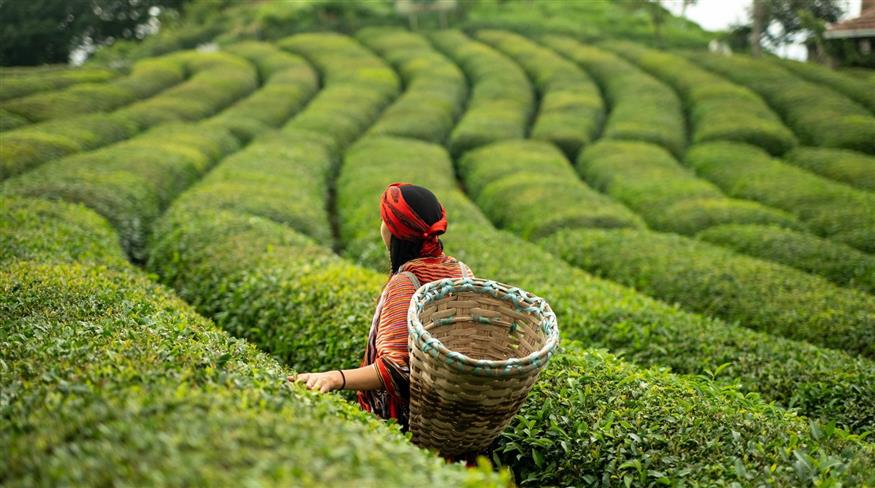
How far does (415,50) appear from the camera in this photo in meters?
32.2

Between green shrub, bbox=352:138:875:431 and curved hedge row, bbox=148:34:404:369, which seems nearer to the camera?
green shrub, bbox=352:138:875:431

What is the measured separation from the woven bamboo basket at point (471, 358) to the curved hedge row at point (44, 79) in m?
18.3

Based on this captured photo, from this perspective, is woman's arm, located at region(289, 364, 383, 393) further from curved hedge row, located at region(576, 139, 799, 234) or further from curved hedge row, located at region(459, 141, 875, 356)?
curved hedge row, located at region(576, 139, 799, 234)

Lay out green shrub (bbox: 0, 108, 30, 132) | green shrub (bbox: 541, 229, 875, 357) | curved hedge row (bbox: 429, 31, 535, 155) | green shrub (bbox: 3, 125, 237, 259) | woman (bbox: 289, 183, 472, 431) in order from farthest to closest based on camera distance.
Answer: curved hedge row (bbox: 429, 31, 535, 155), green shrub (bbox: 0, 108, 30, 132), green shrub (bbox: 3, 125, 237, 259), green shrub (bbox: 541, 229, 875, 357), woman (bbox: 289, 183, 472, 431)

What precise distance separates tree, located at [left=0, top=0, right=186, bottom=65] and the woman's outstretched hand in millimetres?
34978

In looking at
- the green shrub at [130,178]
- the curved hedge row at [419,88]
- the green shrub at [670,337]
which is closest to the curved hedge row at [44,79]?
the green shrub at [130,178]

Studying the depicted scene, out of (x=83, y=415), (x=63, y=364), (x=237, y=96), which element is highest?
(x=83, y=415)

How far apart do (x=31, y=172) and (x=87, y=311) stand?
8634 mm

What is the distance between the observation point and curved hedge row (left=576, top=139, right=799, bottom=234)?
1238 centimetres

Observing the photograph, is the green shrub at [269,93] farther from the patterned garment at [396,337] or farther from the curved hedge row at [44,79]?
the patterned garment at [396,337]

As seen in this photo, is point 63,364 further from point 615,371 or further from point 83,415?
point 615,371

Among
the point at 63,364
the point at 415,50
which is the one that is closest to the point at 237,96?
the point at 415,50

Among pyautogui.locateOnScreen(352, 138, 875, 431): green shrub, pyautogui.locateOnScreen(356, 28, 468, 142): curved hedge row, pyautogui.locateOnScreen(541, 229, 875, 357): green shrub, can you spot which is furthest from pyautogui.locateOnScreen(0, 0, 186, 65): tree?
pyautogui.locateOnScreen(541, 229, 875, 357): green shrub

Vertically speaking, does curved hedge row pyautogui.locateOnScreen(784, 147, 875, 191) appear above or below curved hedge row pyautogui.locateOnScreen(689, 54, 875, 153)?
below
